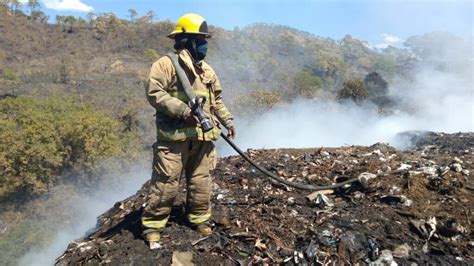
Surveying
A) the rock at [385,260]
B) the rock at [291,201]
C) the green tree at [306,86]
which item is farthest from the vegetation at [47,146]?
the rock at [385,260]

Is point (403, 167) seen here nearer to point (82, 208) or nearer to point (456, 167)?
point (456, 167)

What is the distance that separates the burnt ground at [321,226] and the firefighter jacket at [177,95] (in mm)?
956

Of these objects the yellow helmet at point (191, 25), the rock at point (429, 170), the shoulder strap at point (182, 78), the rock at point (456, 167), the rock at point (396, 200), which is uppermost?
the yellow helmet at point (191, 25)

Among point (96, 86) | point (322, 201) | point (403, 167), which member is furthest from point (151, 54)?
point (322, 201)

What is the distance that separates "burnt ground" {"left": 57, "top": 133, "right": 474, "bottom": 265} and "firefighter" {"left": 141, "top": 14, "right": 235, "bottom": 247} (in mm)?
349

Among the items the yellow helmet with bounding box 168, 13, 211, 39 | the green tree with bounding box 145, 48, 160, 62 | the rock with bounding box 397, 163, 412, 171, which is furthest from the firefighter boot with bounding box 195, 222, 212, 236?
→ the green tree with bounding box 145, 48, 160, 62

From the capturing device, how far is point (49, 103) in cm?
2677

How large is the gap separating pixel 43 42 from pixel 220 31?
107 feet

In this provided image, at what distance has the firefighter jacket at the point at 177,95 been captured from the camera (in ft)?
10.6

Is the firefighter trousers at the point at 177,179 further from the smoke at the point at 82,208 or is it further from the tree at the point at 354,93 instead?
the tree at the point at 354,93

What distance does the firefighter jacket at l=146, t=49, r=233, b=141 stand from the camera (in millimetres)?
3240

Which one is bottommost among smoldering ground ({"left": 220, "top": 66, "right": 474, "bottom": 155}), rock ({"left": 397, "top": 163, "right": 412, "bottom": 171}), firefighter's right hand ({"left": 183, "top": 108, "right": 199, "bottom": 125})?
smoldering ground ({"left": 220, "top": 66, "right": 474, "bottom": 155})

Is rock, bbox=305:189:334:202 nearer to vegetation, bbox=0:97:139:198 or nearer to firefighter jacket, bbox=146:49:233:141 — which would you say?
firefighter jacket, bbox=146:49:233:141

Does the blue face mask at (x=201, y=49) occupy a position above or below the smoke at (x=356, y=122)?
above
